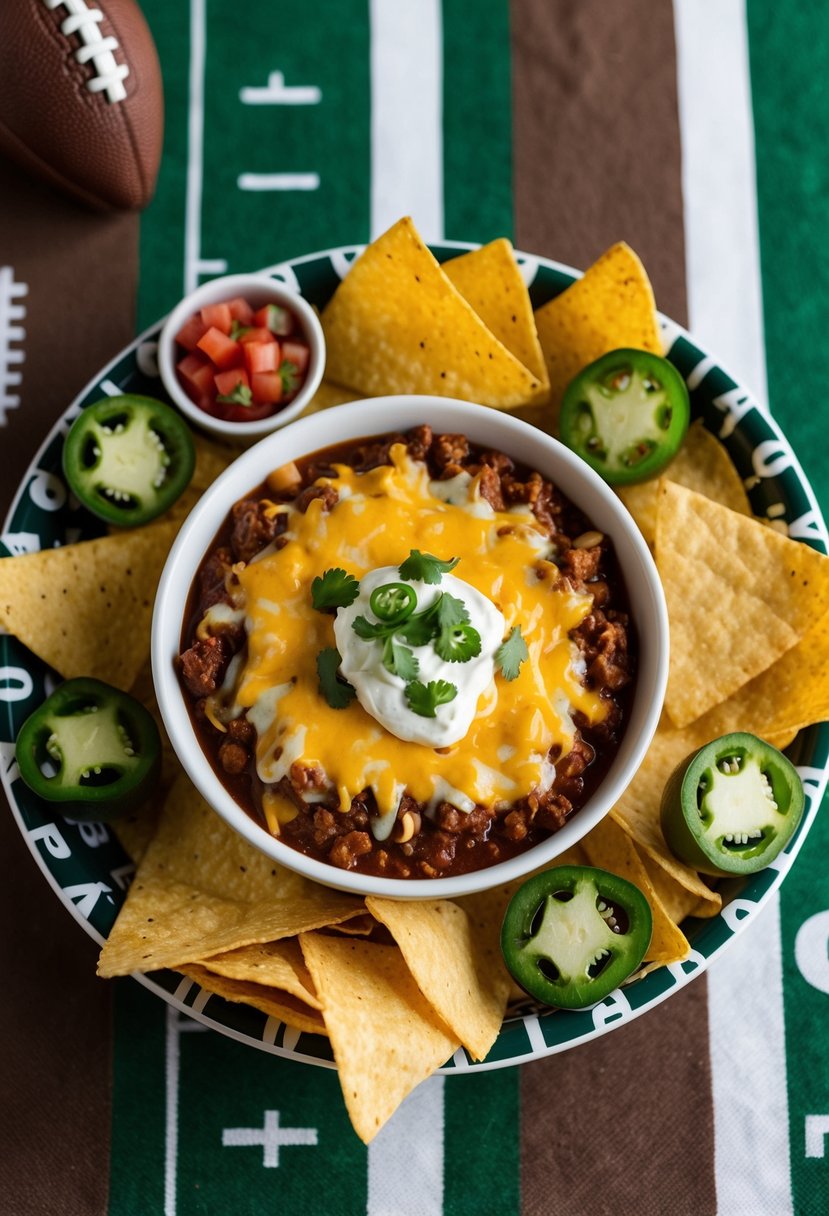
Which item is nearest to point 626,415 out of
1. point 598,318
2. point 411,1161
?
point 598,318

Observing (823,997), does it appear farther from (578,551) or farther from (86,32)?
(86,32)

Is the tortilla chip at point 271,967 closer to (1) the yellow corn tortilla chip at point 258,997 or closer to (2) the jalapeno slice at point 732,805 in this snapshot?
(1) the yellow corn tortilla chip at point 258,997

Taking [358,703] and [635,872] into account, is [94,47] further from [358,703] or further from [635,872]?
[635,872]

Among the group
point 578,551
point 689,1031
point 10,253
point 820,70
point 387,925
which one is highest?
point 820,70

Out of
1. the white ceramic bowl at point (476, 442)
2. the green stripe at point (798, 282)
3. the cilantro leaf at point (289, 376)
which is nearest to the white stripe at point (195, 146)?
the cilantro leaf at point (289, 376)

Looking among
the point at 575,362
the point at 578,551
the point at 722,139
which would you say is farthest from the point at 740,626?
the point at 722,139

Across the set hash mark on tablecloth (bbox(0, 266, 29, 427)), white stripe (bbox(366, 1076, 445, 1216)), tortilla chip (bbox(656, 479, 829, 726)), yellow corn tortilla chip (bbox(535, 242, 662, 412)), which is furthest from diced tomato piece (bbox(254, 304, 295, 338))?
white stripe (bbox(366, 1076, 445, 1216))
